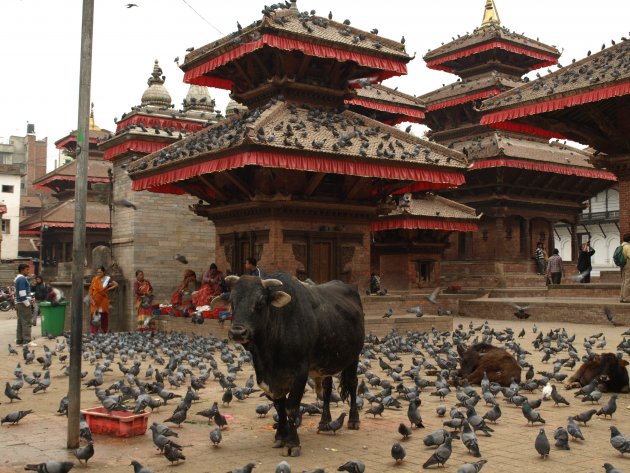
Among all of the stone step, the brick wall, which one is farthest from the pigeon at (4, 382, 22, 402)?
the stone step

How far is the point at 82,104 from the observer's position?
7.41 meters

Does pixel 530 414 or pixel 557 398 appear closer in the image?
pixel 530 414

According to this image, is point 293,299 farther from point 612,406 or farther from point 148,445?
point 612,406

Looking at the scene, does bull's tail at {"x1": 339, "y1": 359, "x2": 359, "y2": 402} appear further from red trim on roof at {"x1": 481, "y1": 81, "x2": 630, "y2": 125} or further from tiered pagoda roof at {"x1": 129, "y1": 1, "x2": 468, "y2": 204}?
red trim on roof at {"x1": 481, "y1": 81, "x2": 630, "y2": 125}

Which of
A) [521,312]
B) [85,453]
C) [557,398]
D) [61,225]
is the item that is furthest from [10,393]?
[61,225]

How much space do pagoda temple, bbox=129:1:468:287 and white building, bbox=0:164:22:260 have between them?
2030 inches

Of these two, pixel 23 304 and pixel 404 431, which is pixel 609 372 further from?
pixel 23 304

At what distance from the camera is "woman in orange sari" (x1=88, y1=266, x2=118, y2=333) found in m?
20.0

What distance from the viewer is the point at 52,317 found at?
20422 mm

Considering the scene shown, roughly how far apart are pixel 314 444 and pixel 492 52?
36.2m

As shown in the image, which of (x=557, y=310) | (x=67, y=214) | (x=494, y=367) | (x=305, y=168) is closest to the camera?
(x=494, y=367)

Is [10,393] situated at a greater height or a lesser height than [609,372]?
lesser

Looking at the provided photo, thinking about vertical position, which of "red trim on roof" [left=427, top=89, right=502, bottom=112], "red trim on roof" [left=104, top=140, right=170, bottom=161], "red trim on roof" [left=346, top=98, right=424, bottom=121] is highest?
"red trim on roof" [left=427, top=89, right=502, bottom=112]

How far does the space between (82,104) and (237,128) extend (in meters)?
12.3
